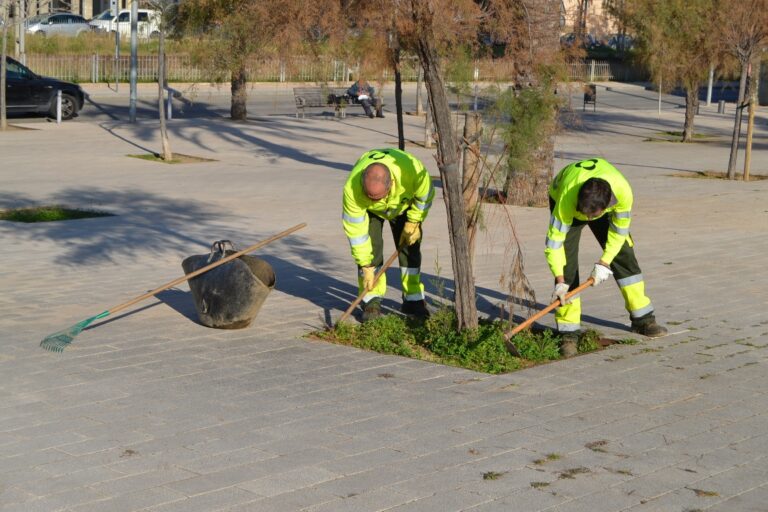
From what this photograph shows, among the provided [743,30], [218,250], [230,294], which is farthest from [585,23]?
[743,30]

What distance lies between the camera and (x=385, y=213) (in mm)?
8719

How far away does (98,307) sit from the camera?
9094 mm

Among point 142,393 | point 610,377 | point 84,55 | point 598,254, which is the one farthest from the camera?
point 84,55

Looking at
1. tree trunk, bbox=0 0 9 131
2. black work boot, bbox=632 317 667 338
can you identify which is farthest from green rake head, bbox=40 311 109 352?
tree trunk, bbox=0 0 9 131

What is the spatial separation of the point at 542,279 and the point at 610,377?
325 cm

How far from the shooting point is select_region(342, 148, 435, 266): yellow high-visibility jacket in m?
8.38

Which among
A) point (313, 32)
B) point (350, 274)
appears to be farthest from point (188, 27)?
point (313, 32)

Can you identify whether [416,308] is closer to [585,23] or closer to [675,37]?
[585,23]

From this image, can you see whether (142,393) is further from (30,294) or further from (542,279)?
(542,279)

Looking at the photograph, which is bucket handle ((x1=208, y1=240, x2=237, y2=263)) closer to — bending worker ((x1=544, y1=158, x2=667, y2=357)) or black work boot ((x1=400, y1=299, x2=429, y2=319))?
black work boot ((x1=400, y1=299, x2=429, y2=319))

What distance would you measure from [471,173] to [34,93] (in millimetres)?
20858

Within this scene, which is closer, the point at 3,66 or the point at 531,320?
the point at 531,320

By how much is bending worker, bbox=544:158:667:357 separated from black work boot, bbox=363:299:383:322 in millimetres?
1429

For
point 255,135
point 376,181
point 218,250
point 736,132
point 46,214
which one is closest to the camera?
point 376,181
